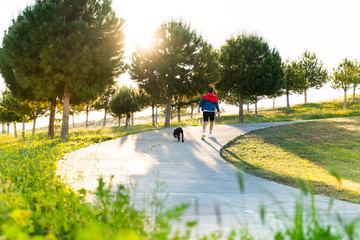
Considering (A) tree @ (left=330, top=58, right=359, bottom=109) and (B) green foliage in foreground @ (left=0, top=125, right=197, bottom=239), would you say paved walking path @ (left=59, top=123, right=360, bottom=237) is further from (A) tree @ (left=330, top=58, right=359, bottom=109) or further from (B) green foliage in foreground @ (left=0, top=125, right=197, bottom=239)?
(A) tree @ (left=330, top=58, right=359, bottom=109)

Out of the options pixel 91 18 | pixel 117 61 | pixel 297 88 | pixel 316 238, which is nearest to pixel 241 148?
pixel 316 238

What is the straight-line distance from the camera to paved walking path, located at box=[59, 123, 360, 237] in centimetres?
319

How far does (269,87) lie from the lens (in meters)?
28.5

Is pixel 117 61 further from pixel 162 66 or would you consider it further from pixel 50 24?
pixel 162 66

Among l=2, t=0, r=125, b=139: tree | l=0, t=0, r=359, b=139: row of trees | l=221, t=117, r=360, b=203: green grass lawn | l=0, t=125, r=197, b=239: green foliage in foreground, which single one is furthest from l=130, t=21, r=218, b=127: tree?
l=0, t=125, r=197, b=239: green foliage in foreground

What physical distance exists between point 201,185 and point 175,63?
20218mm

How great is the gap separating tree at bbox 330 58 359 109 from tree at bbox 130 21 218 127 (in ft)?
79.3

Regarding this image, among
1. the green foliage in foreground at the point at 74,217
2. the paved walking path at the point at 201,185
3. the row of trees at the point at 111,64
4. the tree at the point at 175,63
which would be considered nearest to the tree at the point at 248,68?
the row of trees at the point at 111,64

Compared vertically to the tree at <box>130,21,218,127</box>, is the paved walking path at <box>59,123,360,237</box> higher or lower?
lower

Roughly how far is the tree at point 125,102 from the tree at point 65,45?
17.8 m

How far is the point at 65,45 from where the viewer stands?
1592 cm

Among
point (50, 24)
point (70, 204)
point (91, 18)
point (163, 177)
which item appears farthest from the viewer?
point (91, 18)

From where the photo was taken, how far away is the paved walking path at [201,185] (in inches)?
125

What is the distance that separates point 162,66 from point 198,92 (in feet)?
13.7
